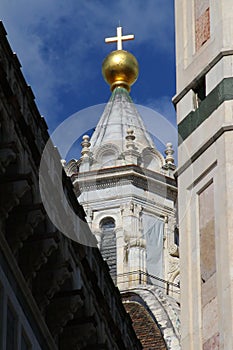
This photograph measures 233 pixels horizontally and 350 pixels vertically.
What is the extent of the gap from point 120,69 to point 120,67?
209mm

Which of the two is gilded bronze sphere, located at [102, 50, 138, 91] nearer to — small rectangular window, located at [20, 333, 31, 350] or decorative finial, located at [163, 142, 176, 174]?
decorative finial, located at [163, 142, 176, 174]

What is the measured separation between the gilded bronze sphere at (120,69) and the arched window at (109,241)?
22.5 ft

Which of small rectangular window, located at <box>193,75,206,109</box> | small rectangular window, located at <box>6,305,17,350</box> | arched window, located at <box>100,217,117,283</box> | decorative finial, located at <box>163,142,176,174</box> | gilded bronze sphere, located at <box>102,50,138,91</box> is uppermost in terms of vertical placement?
gilded bronze sphere, located at <box>102,50,138,91</box>

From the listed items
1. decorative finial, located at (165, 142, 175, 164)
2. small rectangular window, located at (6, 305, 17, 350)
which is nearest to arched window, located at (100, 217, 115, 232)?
decorative finial, located at (165, 142, 175, 164)

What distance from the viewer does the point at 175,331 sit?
72.2m

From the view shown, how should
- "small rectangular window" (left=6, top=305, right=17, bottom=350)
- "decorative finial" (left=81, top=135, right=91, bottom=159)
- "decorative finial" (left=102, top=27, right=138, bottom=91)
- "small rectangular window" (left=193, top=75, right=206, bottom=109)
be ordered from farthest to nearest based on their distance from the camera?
"decorative finial" (left=102, top=27, right=138, bottom=91) → "decorative finial" (left=81, top=135, right=91, bottom=159) → "small rectangular window" (left=6, top=305, right=17, bottom=350) → "small rectangular window" (left=193, top=75, right=206, bottom=109)

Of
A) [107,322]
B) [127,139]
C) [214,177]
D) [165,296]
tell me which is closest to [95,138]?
[127,139]

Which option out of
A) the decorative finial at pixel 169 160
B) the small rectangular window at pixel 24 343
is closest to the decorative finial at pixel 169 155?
the decorative finial at pixel 169 160

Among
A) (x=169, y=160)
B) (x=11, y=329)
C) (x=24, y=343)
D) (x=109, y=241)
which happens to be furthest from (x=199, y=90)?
(x=109, y=241)

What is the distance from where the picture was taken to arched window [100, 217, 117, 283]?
2960 inches

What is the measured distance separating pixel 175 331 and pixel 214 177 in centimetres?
4860

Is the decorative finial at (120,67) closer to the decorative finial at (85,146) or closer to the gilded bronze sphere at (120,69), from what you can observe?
the gilded bronze sphere at (120,69)

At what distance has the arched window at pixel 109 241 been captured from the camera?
75.2 metres

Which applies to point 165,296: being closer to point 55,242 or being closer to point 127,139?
point 127,139
